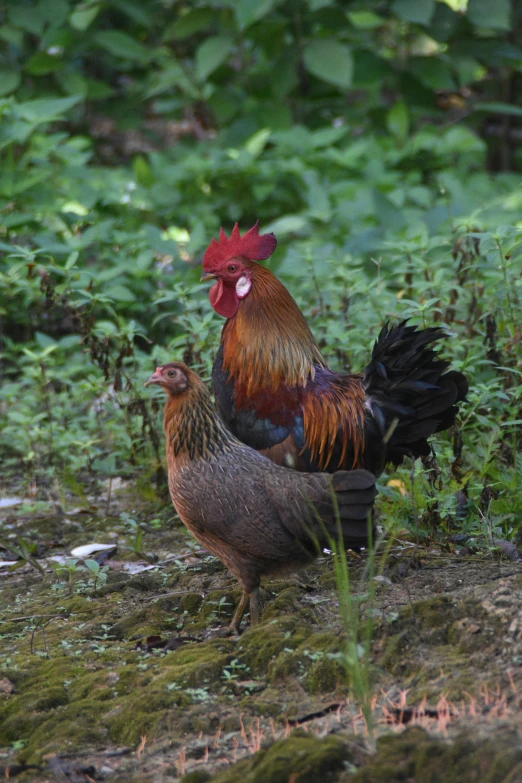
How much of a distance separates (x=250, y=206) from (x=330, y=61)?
1.79 meters

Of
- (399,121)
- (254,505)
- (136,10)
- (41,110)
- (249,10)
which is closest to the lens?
(254,505)

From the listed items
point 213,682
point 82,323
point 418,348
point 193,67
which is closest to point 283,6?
point 193,67

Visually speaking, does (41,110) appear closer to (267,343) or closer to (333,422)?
(267,343)

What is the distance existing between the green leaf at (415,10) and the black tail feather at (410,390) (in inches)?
238

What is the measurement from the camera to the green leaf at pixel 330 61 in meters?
9.12

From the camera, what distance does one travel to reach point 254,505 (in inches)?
145

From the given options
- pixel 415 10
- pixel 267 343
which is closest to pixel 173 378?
pixel 267 343

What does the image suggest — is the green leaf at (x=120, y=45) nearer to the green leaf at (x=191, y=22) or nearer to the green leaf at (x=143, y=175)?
the green leaf at (x=191, y=22)

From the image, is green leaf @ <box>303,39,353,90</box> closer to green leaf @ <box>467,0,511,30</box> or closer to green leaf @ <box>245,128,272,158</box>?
green leaf @ <box>245,128,272,158</box>

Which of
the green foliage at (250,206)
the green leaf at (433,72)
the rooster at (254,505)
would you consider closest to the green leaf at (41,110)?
the green foliage at (250,206)

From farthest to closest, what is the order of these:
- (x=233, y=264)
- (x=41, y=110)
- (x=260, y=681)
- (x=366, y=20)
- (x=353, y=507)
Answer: (x=366, y=20) → (x=41, y=110) → (x=233, y=264) → (x=353, y=507) → (x=260, y=681)

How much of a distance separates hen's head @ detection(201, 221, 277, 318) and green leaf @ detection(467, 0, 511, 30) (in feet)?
19.3

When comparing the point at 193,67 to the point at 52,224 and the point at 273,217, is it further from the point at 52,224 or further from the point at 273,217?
the point at 52,224

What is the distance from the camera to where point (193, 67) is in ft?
35.9
